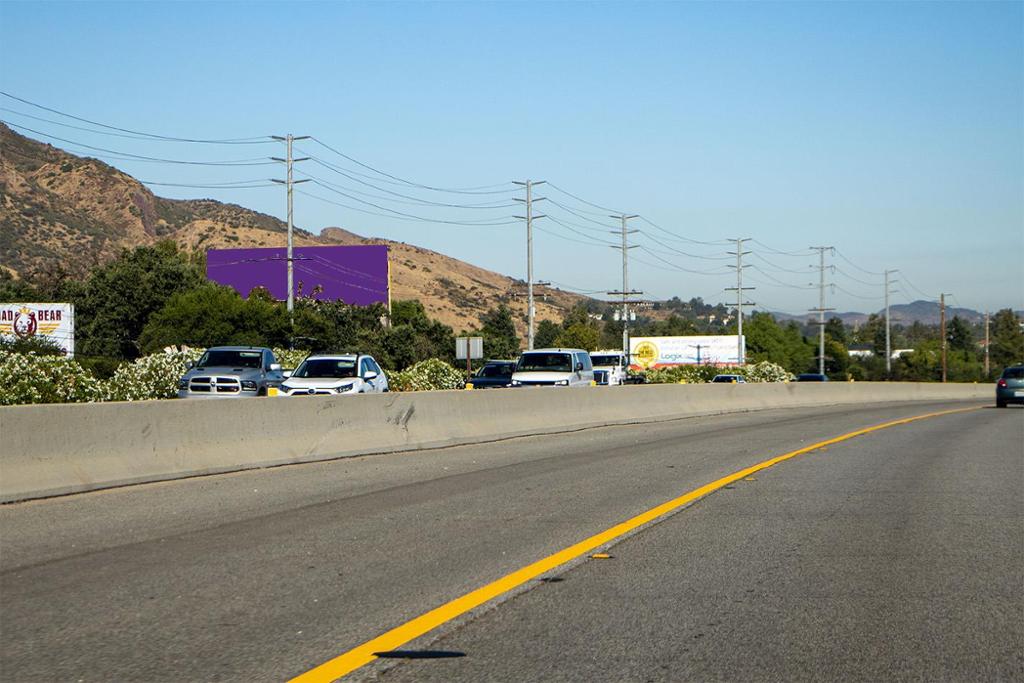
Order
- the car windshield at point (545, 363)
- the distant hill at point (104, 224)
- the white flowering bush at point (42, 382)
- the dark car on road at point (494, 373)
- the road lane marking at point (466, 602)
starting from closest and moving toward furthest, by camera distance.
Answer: the road lane marking at point (466, 602) < the white flowering bush at point (42, 382) < the car windshield at point (545, 363) < the dark car on road at point (494, 373) < the distant hill at point (104, 224)

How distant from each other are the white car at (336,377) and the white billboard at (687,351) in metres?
95.8

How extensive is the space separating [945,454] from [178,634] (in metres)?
15.8

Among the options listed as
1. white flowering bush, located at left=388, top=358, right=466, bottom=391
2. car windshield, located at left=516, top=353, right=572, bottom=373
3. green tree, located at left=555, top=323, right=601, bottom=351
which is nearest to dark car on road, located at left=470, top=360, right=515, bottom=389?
white flowering bush, located at left=388, top=358, right=466, bottom=391

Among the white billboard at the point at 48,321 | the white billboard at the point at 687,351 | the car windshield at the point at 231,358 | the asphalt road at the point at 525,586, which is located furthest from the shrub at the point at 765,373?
the asphalt road at the point at 525,586

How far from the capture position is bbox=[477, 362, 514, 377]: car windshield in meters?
42.1

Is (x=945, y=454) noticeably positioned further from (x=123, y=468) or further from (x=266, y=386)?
(x=266, y=386)

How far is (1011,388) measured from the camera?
46.5m

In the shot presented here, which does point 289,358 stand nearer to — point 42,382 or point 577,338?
point 42,382

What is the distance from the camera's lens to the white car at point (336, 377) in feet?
91.5

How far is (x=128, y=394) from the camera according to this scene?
114ft

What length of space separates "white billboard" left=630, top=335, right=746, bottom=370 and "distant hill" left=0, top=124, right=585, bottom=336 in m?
15.5

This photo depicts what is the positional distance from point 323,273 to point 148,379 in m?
77.2

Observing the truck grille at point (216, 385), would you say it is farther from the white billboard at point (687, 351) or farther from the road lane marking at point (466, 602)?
the white billboard at point (687, 351)

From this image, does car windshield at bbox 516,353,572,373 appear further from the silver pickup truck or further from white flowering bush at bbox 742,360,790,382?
white flowering bush at bbox 742,360,790,382
